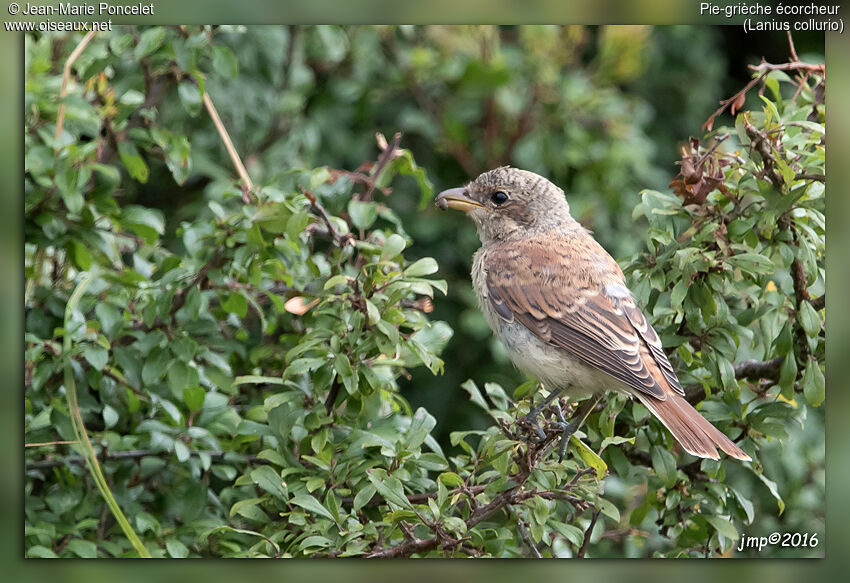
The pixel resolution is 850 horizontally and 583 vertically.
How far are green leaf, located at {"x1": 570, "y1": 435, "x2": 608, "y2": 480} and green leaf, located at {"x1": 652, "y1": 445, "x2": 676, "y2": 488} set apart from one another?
356mm

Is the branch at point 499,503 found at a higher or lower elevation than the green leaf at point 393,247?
lower

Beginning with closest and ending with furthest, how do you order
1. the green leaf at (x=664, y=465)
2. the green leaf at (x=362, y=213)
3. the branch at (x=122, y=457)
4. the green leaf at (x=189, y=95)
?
the green leaf at (x=664, y=465)
the branch at (x=122, y=457)
the green leaf at (x=362, y=213)
the green leaf at (x=189, y=95)

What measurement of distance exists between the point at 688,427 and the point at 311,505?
1.02m

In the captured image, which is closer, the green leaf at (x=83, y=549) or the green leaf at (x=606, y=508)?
the green leaf at (x=606, y=508)

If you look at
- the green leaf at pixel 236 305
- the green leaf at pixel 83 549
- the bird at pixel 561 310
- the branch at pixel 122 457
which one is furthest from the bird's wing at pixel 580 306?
the green leaf at pixel 83 549

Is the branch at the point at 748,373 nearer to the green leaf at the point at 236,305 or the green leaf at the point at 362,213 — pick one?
the green leaf at the point at 362,213

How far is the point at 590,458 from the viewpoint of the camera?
2.35 meters

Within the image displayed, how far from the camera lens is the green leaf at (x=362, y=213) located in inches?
118

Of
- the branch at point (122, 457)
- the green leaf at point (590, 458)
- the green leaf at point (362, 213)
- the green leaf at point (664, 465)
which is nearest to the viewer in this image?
the green leaf at point (590, 458)

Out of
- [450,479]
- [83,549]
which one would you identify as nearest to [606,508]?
[450,479]

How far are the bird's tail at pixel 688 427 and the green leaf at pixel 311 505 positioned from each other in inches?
35.6

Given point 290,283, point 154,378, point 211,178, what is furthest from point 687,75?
point 154,378

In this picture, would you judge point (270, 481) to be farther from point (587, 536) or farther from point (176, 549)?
point (587, 536)

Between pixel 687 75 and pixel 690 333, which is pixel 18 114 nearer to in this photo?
pixel 690 333
